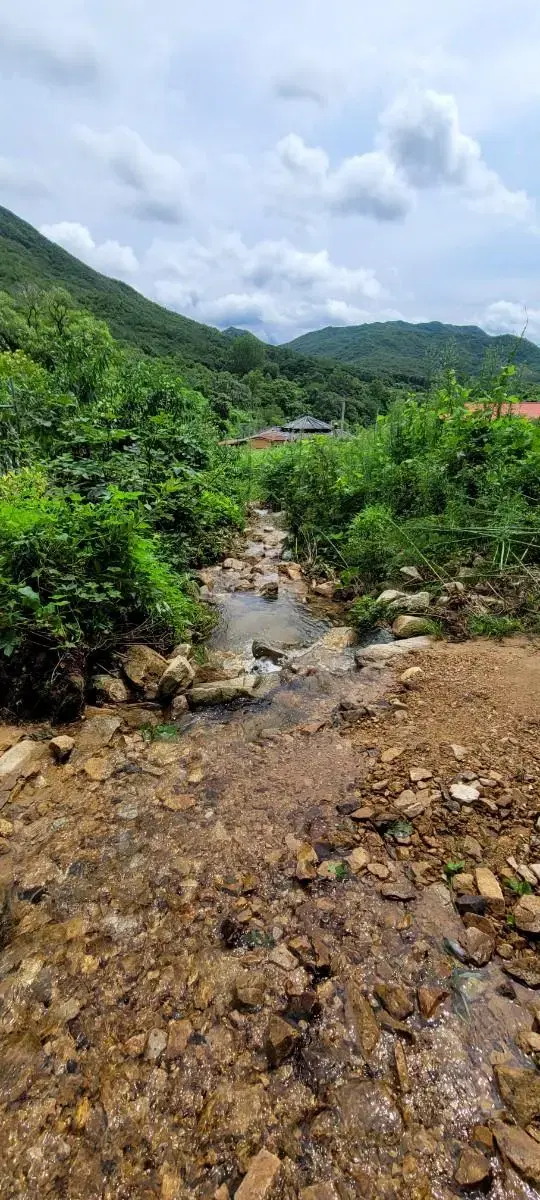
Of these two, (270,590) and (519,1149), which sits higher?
(270,590)

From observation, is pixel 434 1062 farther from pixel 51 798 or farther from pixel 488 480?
pixel 488 480

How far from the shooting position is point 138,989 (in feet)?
5.75

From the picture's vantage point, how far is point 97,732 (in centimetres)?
321

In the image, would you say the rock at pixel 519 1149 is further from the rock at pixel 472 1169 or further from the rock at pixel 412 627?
the rock at pixel 412 627

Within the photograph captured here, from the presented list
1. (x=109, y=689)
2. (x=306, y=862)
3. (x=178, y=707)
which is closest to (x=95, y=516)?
(x=109, y=689)

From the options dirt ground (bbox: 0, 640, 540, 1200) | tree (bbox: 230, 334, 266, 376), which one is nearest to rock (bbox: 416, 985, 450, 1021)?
dirt ground (bbox: 0, 640, 540, 1200)

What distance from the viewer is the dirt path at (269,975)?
1.33m

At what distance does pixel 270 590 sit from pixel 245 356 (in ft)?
293

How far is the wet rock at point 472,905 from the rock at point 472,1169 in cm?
74

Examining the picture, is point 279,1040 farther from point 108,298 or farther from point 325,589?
point 108,298

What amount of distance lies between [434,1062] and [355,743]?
68.0 inches

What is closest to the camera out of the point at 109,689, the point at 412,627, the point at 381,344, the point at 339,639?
the point at 109,689

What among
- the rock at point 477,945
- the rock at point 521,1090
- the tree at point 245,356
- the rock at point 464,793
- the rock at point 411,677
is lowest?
the rock at point 521,1090

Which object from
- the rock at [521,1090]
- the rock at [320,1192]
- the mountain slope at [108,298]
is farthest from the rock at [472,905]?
the mountain slope at [108,298]
